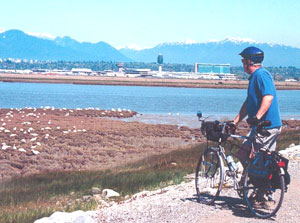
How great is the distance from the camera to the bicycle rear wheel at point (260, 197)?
788 centimetres

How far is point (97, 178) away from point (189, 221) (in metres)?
6.76

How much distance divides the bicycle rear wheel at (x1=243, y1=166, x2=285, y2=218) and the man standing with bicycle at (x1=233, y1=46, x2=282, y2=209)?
37cm

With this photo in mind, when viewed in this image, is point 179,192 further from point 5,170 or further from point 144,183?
point 5,170

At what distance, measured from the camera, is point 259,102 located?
803cm

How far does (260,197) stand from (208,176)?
110cm

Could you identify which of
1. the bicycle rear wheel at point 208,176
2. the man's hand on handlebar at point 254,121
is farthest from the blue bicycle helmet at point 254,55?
the bicycle rear wheel at point 208,176

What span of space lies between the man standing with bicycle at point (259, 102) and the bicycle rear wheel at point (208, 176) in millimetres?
508

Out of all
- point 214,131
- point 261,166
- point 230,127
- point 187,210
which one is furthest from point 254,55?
point 187,210

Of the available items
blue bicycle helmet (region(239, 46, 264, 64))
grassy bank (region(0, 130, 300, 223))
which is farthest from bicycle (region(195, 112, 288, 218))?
grassy bank (region(0, 130, 300, 223))

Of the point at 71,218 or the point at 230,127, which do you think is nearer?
the point at 71,218

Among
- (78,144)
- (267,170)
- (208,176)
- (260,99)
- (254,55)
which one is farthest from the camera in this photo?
(78,144)

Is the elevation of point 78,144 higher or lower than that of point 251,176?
lower

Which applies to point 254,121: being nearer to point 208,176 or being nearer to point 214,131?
point 214,131

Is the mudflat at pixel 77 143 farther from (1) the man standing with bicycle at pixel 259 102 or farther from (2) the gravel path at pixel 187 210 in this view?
(1) the man standing with bicycle at pixel 259 102
